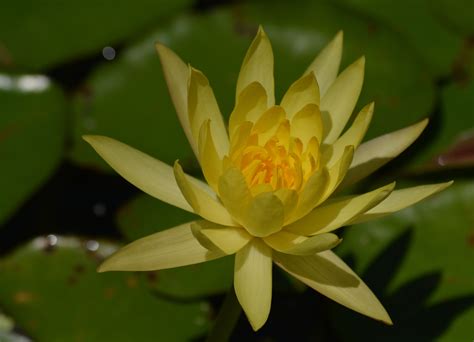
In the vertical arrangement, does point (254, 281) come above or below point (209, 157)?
below

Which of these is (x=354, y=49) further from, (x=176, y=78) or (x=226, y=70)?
(x=176, y=78)

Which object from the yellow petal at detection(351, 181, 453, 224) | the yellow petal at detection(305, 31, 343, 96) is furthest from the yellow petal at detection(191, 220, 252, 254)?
the yellow petal at detection(305, 31, 343, 96)

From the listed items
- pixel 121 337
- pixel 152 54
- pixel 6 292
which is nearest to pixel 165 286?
pixel 121 337

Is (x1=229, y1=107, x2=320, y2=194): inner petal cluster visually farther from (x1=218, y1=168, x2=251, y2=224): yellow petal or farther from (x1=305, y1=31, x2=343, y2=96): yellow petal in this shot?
(x1=305, y1=31, x2=343, y2=96): yellow petal


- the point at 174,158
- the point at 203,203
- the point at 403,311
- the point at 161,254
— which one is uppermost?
the point at 203,203

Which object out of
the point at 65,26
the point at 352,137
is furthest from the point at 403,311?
the point at 65,26

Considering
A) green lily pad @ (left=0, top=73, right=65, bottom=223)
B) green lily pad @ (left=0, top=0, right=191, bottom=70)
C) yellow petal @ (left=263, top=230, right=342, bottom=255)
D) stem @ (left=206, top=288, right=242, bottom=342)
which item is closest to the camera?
yellow petal @ (left=263, top=230, right=342, bottom=255)

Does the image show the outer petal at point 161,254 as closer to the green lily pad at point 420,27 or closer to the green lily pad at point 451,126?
the green lily pad at point 451,126
